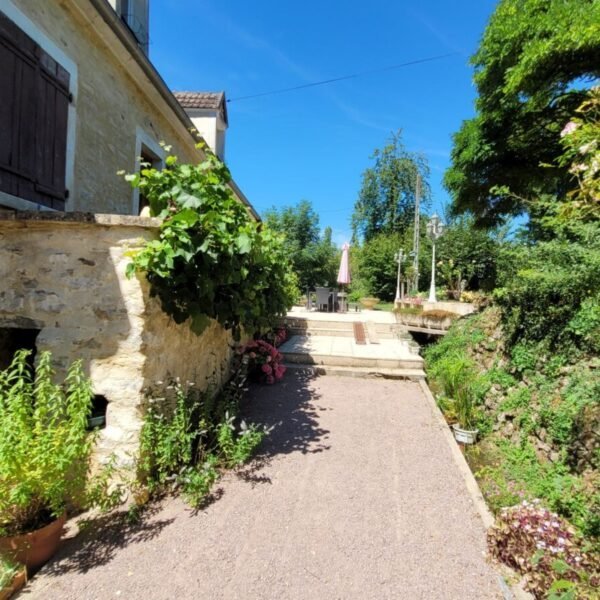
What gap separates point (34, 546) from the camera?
210 centimetres

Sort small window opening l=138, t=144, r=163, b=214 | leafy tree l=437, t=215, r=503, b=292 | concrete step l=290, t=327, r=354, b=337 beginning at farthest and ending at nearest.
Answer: leafy tree l=437, t=215, r=503, b=292, concrete step l=290, t=327, r=354, b=337, small window opening l=138, t=144, r=163, b=214

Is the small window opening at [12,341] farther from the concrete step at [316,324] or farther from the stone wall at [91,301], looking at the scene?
the concrete step at [316,324]

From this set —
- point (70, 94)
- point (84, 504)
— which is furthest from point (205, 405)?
point (70, 94)

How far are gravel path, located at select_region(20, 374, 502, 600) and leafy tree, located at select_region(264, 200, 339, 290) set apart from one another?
775 inches

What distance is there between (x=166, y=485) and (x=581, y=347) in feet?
14.9

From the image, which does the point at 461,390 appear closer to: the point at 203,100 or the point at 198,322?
the point at 198,322

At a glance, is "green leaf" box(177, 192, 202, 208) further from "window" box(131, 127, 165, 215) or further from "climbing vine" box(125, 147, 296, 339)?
"window" box(131, 127, 165, 215)

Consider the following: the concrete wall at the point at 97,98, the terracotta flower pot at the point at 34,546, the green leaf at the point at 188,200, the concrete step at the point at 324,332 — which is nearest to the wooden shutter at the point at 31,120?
the concrete wall at the point at 97,98

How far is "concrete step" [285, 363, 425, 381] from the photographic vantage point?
6.11m

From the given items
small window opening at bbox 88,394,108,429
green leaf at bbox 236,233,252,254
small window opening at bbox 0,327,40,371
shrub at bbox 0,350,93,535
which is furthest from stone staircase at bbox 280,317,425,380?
shrub at bbox 0,350,93,535

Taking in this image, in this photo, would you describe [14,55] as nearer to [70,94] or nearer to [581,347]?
[70,94]

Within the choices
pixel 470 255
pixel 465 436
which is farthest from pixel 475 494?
pixel 470 255

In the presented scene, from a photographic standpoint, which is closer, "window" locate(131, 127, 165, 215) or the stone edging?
the stone edging

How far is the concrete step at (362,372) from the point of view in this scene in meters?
6.11
